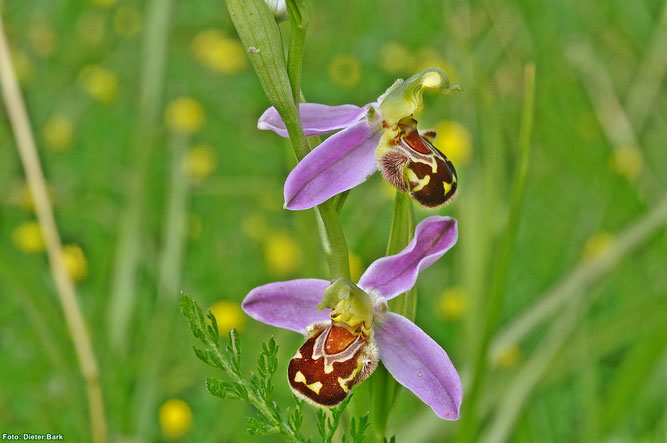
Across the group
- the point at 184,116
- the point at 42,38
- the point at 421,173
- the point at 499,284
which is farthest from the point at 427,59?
the point at 421,173

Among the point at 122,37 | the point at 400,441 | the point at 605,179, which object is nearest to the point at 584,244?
the point at 605,179

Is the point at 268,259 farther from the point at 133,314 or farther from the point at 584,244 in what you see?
the point at 584,244

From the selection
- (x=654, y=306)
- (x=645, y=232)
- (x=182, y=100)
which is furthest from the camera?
(x=182, y=100)

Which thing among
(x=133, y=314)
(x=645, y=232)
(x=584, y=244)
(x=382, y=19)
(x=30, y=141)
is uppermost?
(x=382, y=19)

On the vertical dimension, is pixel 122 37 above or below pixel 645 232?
above

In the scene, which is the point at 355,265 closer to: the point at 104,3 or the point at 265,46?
the point at 265,46

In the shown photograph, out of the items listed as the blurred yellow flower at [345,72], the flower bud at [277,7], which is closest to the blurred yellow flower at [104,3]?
the blurred yellow flower at [345,72]

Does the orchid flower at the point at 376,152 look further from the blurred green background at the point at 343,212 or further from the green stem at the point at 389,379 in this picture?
the blurred green background at the point at 343,212
